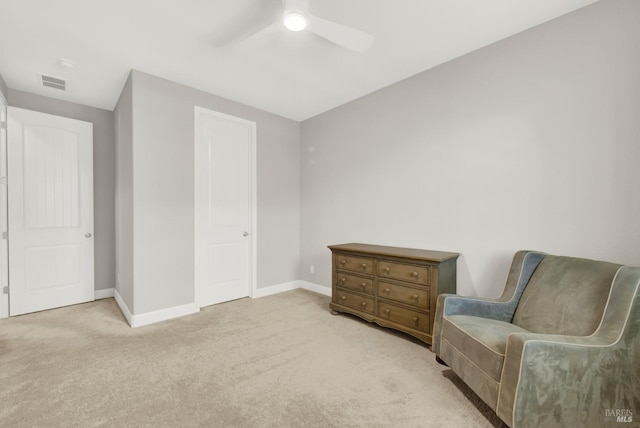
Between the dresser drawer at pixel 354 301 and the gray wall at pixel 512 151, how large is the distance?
734 mm

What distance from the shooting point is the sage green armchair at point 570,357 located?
140 cm

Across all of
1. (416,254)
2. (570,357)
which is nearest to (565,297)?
(570,357)

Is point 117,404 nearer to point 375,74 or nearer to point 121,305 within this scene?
point 121,305

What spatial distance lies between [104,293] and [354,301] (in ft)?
11.4

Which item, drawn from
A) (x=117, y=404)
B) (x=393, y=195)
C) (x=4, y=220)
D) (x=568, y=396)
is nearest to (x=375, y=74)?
(x=393, y=195)

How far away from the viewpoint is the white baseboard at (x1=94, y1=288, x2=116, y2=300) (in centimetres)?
395

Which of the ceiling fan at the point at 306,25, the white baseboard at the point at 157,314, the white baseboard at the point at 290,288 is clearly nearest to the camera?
the ceiling fan at the point at 306,25

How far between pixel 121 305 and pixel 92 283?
724 millimetres

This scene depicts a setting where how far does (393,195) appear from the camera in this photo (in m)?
3.32

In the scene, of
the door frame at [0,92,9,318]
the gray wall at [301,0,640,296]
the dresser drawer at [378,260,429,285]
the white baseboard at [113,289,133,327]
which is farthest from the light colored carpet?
the gray wall at [301,0,640,296]

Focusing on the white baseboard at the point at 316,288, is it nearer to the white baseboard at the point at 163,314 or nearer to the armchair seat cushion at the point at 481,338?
the white baseboard at the point at 163,314

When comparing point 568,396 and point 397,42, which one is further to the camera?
point 397,42

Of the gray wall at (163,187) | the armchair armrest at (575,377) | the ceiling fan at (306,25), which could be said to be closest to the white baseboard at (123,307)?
the gray wall at (163,187)

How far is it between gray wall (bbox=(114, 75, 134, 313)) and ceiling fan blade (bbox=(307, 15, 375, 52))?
85.5 inches
